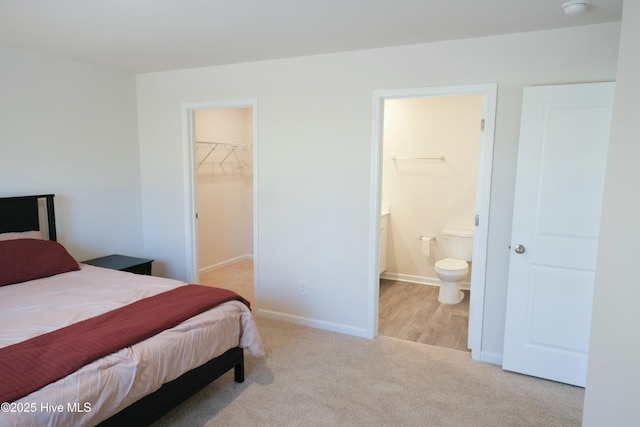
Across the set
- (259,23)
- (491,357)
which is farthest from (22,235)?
(491,357)

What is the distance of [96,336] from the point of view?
6.33 feet

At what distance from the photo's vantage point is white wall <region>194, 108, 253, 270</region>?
527cm

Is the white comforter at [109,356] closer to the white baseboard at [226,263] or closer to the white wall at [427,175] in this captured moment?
the white baseboard at [226,263]

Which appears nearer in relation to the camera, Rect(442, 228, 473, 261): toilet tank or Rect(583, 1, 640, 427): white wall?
Rect(583, 1, 640, 427): white wall

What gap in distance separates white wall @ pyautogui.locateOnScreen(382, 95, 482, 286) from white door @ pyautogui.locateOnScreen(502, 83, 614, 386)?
74.7 inches

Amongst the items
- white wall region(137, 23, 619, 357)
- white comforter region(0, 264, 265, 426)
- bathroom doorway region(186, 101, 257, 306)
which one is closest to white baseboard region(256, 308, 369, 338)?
white wall region(137, 23, 619, 357)

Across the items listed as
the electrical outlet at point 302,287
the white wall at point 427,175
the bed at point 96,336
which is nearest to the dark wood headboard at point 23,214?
the bed at point 96,336

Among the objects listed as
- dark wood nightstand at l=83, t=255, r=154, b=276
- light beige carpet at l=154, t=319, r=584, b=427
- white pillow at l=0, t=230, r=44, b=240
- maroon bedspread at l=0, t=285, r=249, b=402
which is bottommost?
light beige carpet at l=154, t=319, r=584, b=427

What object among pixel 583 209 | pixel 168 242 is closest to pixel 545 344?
pixel 583 209

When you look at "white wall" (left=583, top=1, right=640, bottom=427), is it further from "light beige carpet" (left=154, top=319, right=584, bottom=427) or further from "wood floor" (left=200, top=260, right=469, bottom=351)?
"wood floor" (left=200, top=260, right=469, bottom=351)

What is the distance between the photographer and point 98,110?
3928 mm

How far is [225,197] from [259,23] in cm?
336

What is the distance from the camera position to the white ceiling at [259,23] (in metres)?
Result: 2.29

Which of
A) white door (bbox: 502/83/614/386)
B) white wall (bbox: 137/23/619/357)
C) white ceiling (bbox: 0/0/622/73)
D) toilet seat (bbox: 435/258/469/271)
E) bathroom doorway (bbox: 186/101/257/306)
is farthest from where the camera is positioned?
bathroom doorway (bbox: 186/101/257/306)
